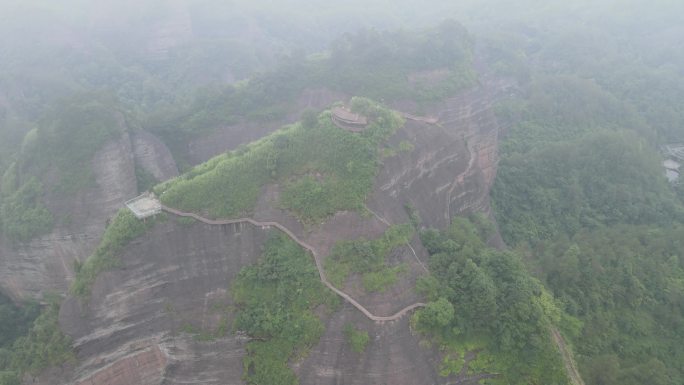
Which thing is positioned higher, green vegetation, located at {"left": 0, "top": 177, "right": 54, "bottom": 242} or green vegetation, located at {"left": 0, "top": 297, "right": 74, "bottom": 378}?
green vegetation, located at {"left": 0, "top": 177, "right": 54, "bottom": 242}

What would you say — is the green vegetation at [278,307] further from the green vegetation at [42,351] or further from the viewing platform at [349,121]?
the viewing platform at [349,121]

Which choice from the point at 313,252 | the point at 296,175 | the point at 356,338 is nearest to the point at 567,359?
the point at 356,338

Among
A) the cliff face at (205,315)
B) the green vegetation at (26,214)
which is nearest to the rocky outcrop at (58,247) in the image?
the green vegetation at (26,214)

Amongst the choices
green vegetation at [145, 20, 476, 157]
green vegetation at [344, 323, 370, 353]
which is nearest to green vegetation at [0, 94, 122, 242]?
green vegetation at [145, 20, 476, 157]

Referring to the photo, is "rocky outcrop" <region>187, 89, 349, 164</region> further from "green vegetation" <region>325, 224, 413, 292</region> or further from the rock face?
"green vegetation" <region>325, 224, 413, 292</region>

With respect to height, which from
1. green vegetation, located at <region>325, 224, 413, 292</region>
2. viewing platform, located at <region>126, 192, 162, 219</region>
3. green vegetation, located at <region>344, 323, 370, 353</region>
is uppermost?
viewing platform, located at <region>126, 192, 162, 219</region>

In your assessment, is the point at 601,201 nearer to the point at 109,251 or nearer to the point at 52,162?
the point at 109,251

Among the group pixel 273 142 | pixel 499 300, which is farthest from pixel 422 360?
pixel 273 142
